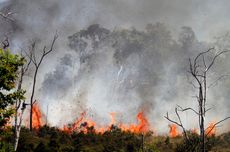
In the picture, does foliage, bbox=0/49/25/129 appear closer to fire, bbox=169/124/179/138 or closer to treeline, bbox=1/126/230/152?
treeline, bbox=1/126/230/152

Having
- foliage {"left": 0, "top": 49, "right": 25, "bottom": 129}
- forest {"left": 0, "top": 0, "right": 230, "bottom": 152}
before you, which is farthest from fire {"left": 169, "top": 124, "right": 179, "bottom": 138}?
foliage {"left": 0, "top": 49, "right": 25, "bottom": 129}

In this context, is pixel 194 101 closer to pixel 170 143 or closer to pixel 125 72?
pixel 125 72

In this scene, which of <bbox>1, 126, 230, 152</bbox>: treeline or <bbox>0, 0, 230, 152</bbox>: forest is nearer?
<bbox>1, 126, 230, 152</bbox>: treeline

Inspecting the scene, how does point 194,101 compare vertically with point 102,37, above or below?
below

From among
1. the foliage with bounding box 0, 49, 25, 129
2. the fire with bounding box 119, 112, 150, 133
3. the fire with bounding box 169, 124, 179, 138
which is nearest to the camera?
the foliage with bounding box 0, 49, 25, 129

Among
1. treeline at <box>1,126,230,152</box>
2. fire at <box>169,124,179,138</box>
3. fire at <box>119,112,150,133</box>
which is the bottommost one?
treeline at <box>1,126,230,152</box>

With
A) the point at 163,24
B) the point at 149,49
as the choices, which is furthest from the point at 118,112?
the point at 163,24

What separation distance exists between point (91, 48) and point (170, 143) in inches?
2076

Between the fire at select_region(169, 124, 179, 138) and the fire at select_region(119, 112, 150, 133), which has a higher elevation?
the fire at select_region(119, 112, 150, 133)

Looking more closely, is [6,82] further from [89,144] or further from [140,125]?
[140,125]

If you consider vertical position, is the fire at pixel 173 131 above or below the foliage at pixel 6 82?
above

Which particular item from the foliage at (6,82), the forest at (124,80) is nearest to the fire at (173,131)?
the forest at (124,80)

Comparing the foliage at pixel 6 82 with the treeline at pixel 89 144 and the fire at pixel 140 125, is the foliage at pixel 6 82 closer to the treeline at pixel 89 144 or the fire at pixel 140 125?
the treeline at pixel 89 144

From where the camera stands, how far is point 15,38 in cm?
9456
